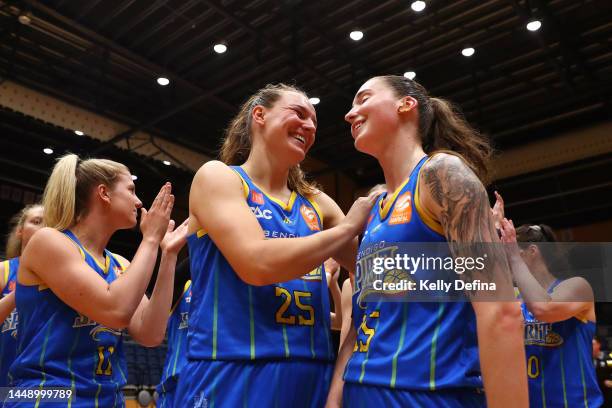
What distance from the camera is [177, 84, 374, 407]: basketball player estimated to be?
6.48 feet

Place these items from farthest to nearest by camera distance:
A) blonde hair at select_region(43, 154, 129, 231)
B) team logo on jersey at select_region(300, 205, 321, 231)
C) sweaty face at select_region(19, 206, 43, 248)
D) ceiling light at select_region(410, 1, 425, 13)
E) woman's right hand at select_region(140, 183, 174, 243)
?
1. ceiling light at select_region(410, 1, 425, 13)
2. sweaty face at select_region(19, 206, 43, 248)
3. blonde hair at select_region(43, 154, 129, 231)
4. woman's right hand at select_region(140, 183, 174, 243)
5. team logo on jersey at select_region(300, 205, 321, 231)

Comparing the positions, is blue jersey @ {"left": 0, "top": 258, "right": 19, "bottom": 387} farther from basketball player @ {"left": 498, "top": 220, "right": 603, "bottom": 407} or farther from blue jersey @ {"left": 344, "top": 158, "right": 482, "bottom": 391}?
basketball player @ {"left": 498, "top": 220, "right": 603, "bottom": 407}

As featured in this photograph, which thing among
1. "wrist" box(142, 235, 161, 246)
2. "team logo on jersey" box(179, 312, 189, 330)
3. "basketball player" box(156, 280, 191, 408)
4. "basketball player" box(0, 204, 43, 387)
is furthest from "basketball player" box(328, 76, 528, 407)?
"basketball player" box(0, 204, 43, 387)

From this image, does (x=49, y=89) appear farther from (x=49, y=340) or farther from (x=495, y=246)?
(x=495, y=246)

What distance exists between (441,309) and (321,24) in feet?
23.5

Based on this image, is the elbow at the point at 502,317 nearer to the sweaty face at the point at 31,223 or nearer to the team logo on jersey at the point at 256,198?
the team logo on jersey at the point at 256,198

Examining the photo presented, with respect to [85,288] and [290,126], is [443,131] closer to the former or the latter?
[290,126]

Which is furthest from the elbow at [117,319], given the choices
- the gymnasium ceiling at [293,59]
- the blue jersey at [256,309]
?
the gymnasium ceiling at [293,59]

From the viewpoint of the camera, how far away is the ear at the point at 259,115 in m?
2.51

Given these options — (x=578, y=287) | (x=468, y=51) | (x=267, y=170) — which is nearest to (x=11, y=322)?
(x=267, y=170)

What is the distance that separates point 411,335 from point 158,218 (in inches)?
59.1

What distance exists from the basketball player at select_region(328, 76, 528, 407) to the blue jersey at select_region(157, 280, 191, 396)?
171 centimetres

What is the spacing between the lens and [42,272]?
2658mm

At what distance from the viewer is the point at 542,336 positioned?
3.60m
